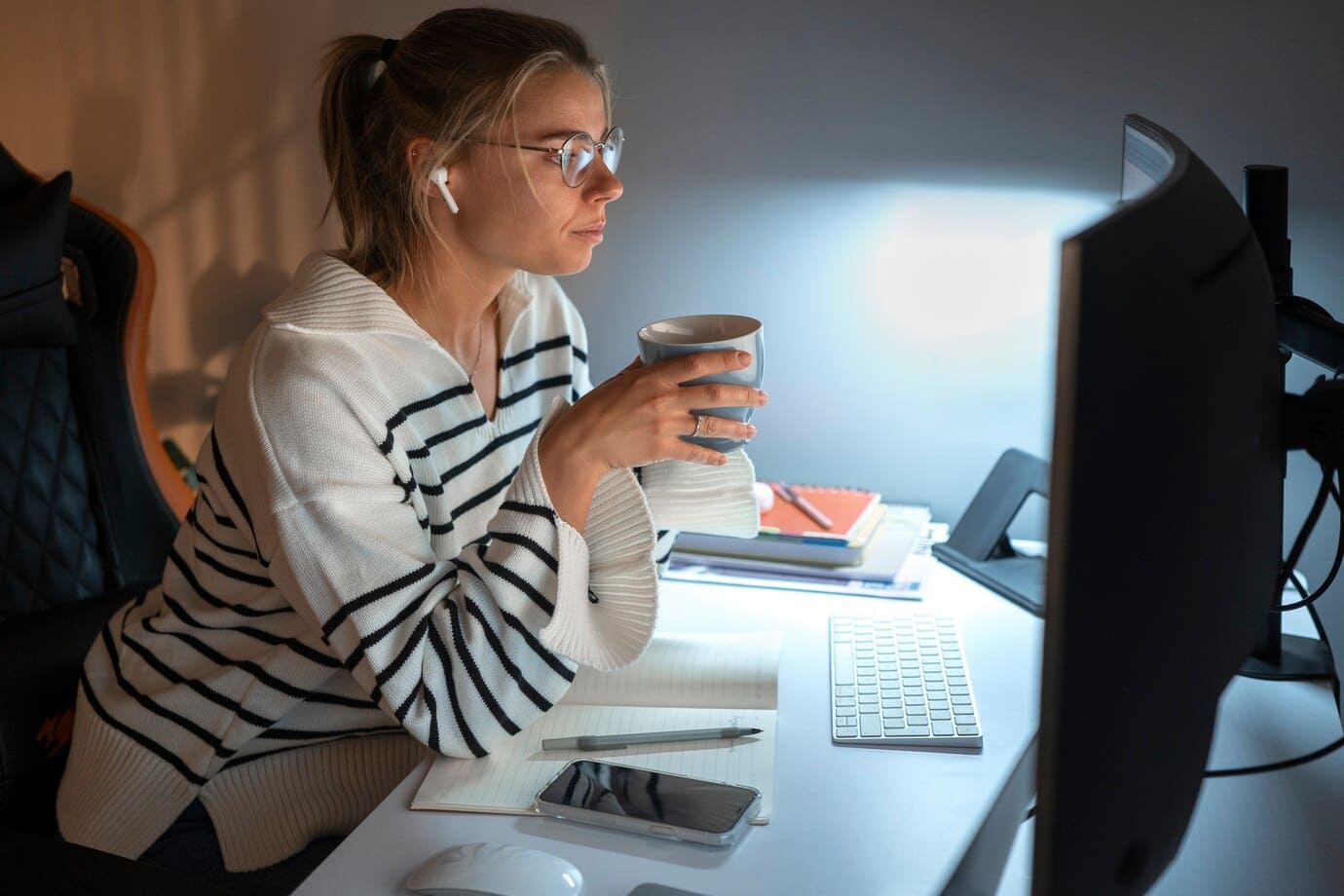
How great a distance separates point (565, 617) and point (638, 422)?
0.57 ft

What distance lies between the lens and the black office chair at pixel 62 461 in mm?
1285

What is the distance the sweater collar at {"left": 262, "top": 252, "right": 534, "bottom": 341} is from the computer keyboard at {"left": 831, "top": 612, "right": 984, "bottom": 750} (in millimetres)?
514

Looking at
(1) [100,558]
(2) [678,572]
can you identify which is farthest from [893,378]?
(1) [100,558]

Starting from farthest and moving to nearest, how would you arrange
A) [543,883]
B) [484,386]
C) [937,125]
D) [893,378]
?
[893,378] < [937,125] < [484,386] < [543,883]

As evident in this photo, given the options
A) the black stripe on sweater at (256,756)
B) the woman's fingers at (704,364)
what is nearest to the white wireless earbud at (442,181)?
the woman's fingers at (704,364)

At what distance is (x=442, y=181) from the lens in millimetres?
1214

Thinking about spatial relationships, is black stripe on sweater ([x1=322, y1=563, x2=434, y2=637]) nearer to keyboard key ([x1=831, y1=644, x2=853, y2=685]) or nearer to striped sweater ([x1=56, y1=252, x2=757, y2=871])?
striped sweater ([x1=56, y1=252, x2=757, y2=871])

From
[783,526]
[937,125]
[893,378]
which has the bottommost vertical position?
[783,526]

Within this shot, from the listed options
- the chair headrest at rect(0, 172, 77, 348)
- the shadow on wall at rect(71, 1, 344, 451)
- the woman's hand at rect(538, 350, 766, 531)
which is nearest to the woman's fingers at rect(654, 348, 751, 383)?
the woman's hand at rect(538, 350, 766, 531)

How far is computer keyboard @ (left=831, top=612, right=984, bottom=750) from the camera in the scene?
1.04 metres

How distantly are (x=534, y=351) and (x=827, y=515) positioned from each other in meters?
0.40

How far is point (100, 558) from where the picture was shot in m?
1.58

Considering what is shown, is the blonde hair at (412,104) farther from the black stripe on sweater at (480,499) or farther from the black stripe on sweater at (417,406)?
the black stripe on sweater at (480,499)

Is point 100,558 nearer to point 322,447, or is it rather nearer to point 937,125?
point 322,447
